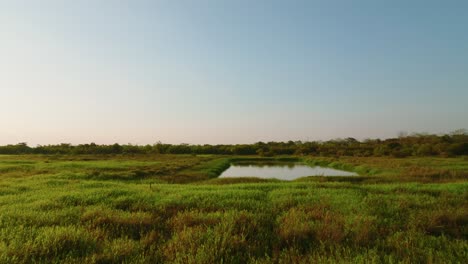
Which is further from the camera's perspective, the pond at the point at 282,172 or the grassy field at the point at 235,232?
the pond at the point at 282,172

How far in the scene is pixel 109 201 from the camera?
34.6 feet

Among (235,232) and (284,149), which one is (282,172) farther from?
(284,149)

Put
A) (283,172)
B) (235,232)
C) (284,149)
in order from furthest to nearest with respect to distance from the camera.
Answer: (284,149), (283,172), (235,232)

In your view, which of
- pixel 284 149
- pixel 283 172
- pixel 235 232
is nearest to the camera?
pixel 235 232

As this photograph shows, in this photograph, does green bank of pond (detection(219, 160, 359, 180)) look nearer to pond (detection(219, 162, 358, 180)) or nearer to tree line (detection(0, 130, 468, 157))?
pond (detection(219, 162, 358, 180))

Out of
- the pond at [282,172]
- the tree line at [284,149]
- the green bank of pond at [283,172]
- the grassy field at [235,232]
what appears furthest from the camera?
the tree line at [284,149]

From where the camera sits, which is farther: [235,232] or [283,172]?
[283,172]

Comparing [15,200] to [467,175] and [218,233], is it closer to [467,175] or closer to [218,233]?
[218,233]

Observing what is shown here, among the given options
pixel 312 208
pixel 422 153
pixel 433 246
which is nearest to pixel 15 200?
pixel 312 208

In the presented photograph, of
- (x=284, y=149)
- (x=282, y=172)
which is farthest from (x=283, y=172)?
(x=284, y=149)

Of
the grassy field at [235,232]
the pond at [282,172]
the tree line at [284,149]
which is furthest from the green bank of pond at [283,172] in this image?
the tree line at [284,149]

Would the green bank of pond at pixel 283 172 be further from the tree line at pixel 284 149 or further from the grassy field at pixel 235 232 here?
the tree line at pixel 284 149

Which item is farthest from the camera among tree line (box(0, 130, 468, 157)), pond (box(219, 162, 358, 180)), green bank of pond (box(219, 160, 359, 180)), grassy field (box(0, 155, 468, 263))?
tree line (box(0, 130, 468, 157))

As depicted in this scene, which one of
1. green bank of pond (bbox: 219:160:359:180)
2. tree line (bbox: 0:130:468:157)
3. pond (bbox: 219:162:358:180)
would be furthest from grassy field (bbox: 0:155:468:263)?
tree line (bbox: 0:130:468:157)
